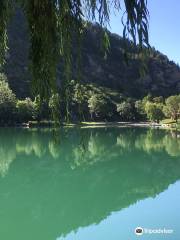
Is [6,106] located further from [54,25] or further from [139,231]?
[54,25]

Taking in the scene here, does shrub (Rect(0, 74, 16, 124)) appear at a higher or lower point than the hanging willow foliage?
higher

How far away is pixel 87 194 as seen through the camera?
3012 cm

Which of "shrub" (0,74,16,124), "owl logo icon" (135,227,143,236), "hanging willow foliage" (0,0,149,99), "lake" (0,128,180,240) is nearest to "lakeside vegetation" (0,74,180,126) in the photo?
"shrub" (0,74,16,124)

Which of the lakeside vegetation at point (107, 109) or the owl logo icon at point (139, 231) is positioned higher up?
the lakeside vegetation at point (107, 109)

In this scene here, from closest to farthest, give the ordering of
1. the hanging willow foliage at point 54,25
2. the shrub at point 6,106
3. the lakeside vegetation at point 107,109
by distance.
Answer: the hanging willow foliage at point 54,25
the shrub at point 6,106
the lakeside vegetation at point 107,109

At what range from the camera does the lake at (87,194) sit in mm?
20705

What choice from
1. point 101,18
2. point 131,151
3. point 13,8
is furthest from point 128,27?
point 131,151

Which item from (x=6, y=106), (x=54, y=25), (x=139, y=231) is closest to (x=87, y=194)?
(x=139, y=231)

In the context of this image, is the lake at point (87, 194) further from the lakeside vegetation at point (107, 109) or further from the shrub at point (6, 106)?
the shrub at point (6, 106)

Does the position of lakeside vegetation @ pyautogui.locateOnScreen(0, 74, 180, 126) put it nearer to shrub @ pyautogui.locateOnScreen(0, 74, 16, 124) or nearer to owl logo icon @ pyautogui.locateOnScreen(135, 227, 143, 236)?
shrub @ pyautogui.locateOnScreen(0, 74, 16, 124)

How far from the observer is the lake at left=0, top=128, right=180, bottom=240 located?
2070 cm

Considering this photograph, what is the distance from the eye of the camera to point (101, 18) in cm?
289

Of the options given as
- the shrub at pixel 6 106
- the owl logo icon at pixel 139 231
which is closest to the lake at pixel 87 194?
the owl logo icon at pixel 139 231

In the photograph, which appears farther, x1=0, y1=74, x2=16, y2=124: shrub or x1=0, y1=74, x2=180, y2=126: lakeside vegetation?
x1=0, y1=74, x2=180, y2=126: lakeside vegetation
